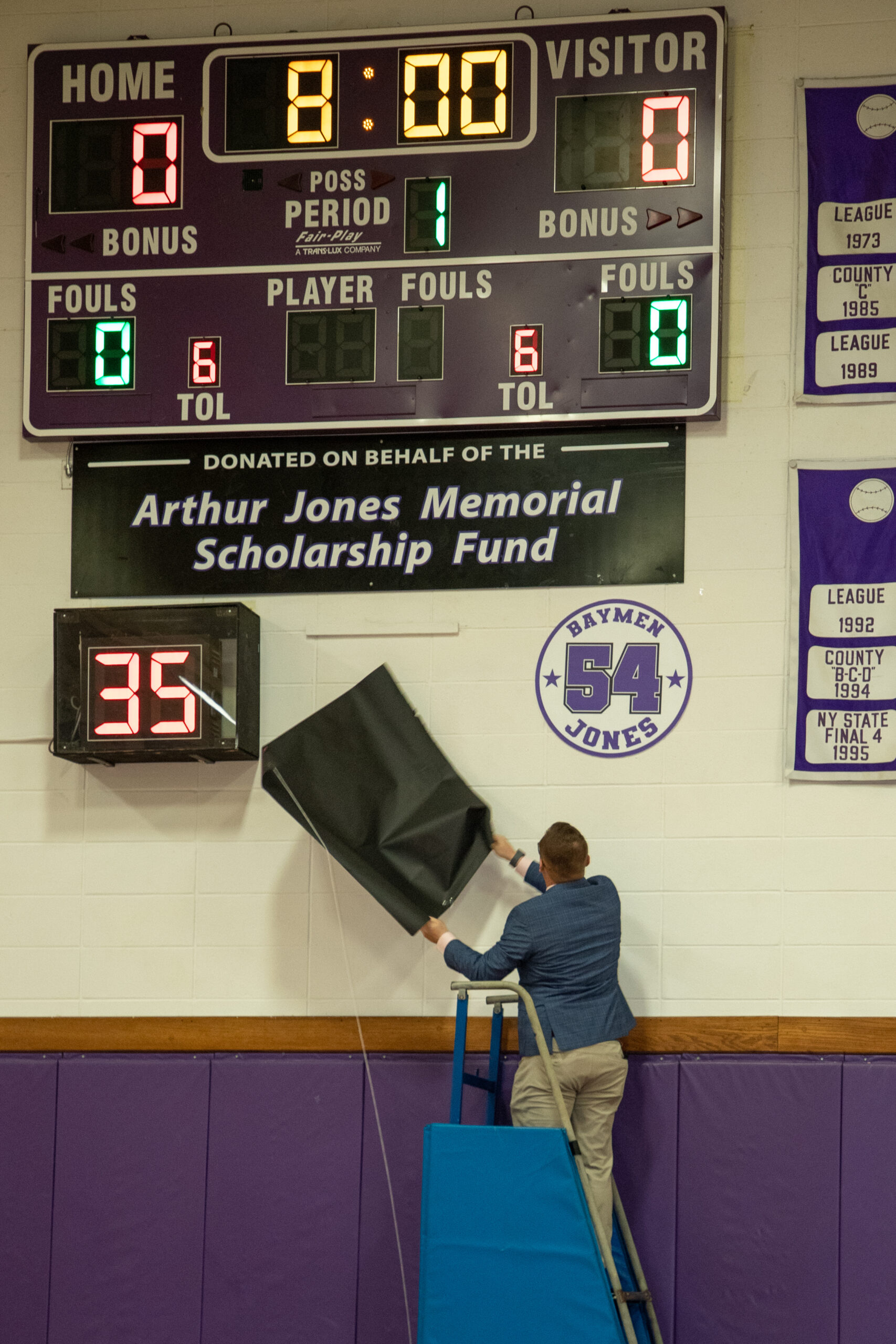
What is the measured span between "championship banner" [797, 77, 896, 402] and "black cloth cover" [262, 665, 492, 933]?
2104mm

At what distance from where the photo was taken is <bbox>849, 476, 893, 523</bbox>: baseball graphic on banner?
18.6 feet

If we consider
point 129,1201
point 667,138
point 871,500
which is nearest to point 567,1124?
point 129,1201

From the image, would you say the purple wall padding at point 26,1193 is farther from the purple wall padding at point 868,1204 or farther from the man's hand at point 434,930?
the purple wall padding at point 868,1204

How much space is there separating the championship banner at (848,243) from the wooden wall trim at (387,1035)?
2464 millimetres

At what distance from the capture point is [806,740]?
18.4 ft

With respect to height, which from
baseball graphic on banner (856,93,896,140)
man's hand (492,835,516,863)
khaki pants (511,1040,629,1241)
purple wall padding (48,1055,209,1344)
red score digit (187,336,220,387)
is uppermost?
baseball graphic on banner (856,93,896,140)

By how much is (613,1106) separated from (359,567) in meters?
2.34

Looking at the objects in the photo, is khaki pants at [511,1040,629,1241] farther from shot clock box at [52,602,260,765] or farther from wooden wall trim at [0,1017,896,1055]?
shot clock box at [52,602,260,765]

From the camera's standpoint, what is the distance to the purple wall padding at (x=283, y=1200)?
5.55m

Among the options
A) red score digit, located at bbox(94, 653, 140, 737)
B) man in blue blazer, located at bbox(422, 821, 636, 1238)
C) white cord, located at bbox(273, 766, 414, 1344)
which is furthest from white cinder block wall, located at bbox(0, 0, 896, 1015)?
man in blue blazer, located at bbox(422, 821, 636, 1238)

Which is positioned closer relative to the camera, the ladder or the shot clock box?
the ladder

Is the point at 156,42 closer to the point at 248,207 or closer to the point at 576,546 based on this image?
the point at 248,207

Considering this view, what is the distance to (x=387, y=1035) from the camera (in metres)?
5.72

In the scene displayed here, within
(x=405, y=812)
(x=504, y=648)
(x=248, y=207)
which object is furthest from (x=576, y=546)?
(x=248, y=207)
